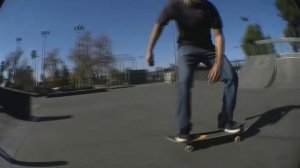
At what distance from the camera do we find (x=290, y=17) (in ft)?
6.23

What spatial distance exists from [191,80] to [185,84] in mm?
33

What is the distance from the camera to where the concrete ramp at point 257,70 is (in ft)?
5.82

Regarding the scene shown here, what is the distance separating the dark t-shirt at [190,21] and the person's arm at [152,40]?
2 cm

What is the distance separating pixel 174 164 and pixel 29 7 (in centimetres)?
78

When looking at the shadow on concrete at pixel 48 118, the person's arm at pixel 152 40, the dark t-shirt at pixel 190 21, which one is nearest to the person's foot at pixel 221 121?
the dark t-shirt at pixel 190 21

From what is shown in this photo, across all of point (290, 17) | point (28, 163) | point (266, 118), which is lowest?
point (28, 163)

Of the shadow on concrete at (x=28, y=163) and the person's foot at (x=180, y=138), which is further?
the person's foot at (x=180, y=138)

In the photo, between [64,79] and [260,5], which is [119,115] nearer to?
[64,79]

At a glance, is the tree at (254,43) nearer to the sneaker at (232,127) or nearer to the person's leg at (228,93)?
the person's leg at (228,93)

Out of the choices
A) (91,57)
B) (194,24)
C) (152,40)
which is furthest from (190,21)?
(91,57)

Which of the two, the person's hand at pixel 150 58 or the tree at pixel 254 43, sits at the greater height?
the tree at pixel 254 43

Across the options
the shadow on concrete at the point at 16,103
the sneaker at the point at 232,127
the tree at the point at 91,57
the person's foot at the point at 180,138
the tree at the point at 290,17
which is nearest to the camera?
the tree at the point at 91,57

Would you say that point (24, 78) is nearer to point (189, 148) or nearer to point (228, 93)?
point (189, 148)

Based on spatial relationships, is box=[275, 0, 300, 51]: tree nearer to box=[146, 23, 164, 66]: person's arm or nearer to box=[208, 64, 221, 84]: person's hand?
box=[208, 64, 221, 84]: person's hand
